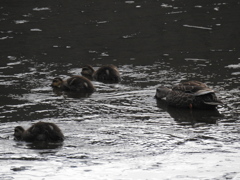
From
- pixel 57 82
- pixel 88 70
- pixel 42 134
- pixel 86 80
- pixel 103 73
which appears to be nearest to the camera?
pixel 42 134

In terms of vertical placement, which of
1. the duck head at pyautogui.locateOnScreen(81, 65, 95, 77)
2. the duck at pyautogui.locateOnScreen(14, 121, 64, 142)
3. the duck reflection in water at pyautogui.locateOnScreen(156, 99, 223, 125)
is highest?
the duck head at pyautogui.locateOnScreen(81, 65, 95, 77)

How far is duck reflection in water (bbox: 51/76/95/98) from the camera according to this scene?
31.4 ft

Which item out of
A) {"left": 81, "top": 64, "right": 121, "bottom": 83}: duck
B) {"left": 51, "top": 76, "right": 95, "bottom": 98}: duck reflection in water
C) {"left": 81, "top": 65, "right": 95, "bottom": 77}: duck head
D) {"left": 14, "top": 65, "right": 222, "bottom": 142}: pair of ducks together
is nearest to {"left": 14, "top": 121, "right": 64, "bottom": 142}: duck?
{"left": 14, "top": 65, "right": 222, "bottom": 142}: pair of ducks together

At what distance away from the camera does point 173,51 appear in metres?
12.1

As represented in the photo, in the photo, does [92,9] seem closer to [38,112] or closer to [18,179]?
[38,112]

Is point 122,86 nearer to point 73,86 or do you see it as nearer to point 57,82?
point 73,86

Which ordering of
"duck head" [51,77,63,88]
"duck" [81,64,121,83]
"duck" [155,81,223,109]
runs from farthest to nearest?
"duck" [81,64,121,83] → "duck head" [51,77,63,88] → "duck" [155,81,223,109]

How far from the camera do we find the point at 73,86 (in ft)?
31.8

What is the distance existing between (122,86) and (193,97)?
1.75 meters

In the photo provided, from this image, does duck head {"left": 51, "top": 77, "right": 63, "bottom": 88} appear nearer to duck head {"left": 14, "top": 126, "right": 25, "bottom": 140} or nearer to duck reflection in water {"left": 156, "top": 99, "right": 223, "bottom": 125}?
duck reflection in water {"left": 156, "top": 99, "right": 223, "bottom": 125}

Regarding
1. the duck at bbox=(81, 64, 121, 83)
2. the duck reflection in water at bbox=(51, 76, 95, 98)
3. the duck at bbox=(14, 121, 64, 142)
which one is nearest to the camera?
the duck at bbox=(14, 121, 64, 142)

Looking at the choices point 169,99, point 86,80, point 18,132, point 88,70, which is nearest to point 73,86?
point 86,80

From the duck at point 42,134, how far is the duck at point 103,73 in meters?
3.35

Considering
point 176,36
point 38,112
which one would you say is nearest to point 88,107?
point 38,112
